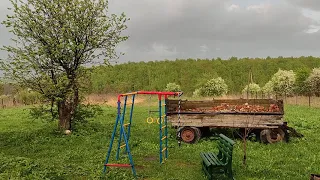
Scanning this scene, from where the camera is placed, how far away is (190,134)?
13.0m

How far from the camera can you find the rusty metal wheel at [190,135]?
42.5 feet

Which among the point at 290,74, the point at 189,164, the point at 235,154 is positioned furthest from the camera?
the point at 290,74

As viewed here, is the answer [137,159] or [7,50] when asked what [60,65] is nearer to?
[7,50]

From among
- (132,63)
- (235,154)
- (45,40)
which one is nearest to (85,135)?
(45,40)

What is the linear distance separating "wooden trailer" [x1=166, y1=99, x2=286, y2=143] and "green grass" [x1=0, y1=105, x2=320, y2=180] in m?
0.51

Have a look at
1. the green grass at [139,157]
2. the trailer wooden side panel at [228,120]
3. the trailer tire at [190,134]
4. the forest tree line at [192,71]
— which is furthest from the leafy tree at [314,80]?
the trailer tire at [190,134]

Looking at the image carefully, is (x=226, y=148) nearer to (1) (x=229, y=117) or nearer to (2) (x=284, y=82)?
(1) (x=229, y=117)

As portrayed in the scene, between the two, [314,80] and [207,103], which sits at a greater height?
[314,80]

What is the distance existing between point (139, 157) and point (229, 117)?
413 centimetres

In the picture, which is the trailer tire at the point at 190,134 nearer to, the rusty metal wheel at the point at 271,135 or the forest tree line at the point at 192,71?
the rusty metal wheel at the point at 271,135

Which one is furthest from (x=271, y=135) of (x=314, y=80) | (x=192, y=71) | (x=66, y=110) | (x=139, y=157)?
(x=192, y=71)

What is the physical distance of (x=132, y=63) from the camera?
7769 cm

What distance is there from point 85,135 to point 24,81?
3.35 meters

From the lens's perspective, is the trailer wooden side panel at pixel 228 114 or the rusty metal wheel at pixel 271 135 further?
the trailer wooden side panel at pixel 228 114
